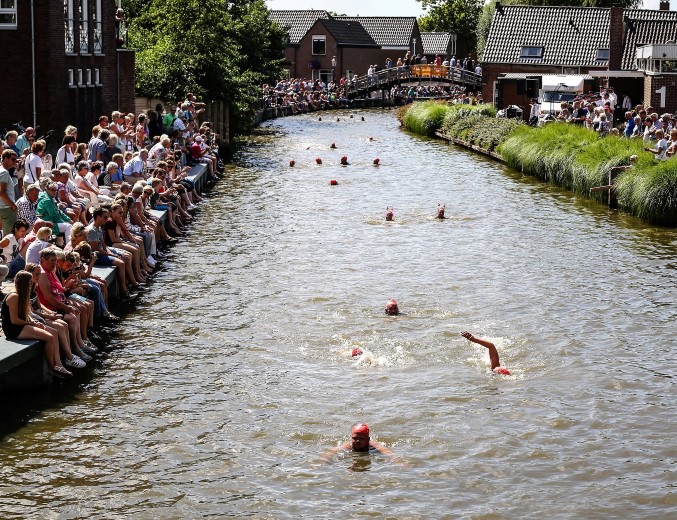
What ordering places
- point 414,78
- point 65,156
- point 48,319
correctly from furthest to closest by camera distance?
point 414,78 < point 65,156 < point 48,319

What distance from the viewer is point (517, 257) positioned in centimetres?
2559

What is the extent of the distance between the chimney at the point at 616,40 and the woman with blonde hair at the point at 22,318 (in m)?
54.7

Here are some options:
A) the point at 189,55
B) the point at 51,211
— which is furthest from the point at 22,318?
the point at 189,55

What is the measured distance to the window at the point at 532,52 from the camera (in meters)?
69.5

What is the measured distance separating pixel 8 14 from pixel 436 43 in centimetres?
8002

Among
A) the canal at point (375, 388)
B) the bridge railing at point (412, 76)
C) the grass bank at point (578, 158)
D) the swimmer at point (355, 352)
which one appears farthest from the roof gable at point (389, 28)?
the swimmer at point (355, 352)

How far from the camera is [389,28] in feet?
344

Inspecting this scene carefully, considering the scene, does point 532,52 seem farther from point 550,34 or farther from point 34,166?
point 34,166

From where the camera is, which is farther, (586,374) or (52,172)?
(52,172)

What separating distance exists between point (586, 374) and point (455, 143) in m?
35.6

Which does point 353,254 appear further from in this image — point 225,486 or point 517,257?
point 225,486

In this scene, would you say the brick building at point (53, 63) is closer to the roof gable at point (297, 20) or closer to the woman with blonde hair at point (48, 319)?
the woman with blonde hair at point (48, 319)

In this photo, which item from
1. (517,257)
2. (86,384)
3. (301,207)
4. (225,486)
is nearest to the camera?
(225,486)

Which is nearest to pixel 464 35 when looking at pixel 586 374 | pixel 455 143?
pixel 455 143
